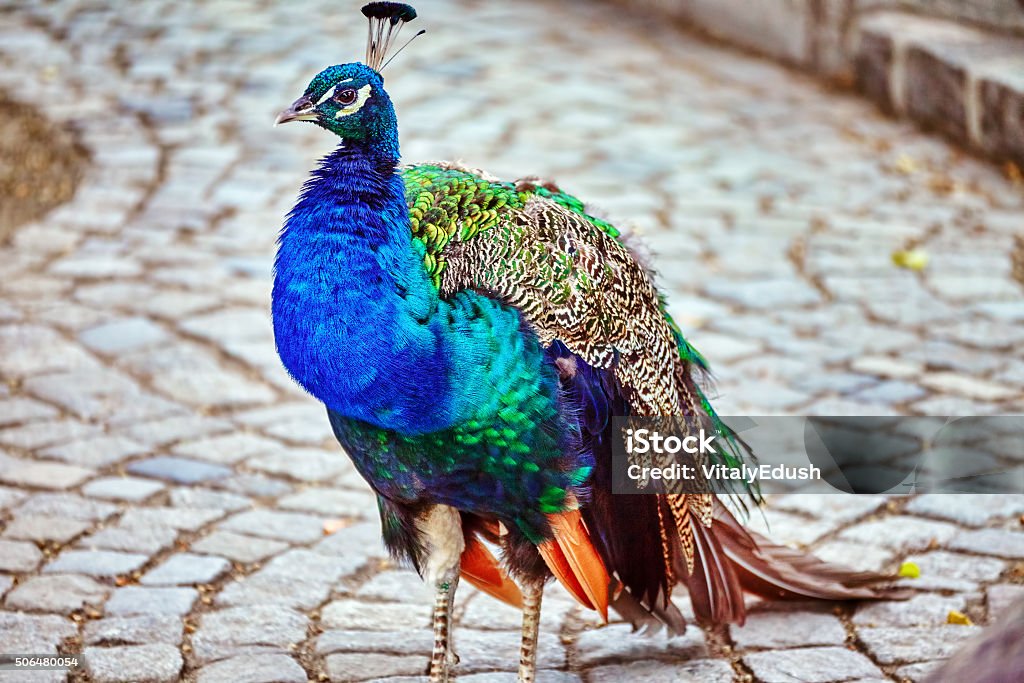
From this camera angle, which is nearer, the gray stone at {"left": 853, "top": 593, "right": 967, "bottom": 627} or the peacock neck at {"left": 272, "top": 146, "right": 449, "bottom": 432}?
the peacock neck at {"left": 272, "top": 146, "right": 449, "bottom": 432}

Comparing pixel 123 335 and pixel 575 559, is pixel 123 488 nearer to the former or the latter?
pixel 123 335

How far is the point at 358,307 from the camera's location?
269cm

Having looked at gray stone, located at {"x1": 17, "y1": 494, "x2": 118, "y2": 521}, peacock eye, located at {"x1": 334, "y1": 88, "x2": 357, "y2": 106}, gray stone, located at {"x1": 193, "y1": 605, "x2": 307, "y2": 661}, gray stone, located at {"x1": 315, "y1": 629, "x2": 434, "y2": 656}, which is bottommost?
gray stone, located at {"x1": 315, "y1": 629, "x2": 434, "y2": 656}

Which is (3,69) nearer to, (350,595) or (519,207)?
(350,595)

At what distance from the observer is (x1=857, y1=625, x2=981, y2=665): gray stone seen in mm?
3355

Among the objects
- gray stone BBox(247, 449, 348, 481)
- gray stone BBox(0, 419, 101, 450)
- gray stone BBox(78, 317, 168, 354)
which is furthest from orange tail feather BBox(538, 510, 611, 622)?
gray stone BBox(78, 317, 168, 354)

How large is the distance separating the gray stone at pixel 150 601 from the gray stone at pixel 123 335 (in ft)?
5.32

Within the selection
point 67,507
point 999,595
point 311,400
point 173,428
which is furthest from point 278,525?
point 999,595

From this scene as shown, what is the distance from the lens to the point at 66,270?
568 cm

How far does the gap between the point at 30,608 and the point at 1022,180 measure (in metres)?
5.19

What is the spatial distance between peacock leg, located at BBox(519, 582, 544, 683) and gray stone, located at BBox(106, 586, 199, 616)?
3.25 ft

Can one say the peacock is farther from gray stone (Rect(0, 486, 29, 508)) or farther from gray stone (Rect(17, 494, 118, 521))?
gray stone (Rect(0, 486, 29, 508))

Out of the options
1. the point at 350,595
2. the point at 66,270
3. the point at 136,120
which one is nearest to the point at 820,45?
the point at 136,120

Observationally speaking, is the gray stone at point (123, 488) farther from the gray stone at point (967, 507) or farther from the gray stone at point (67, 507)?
the gray stone at point (967, 507)
